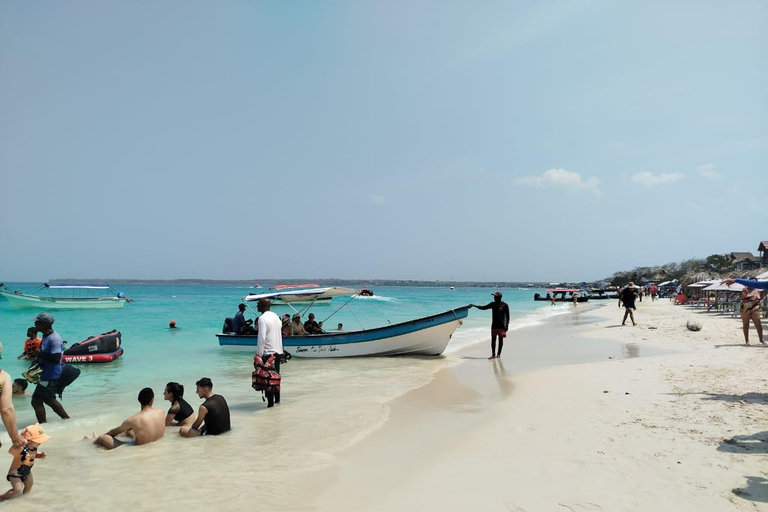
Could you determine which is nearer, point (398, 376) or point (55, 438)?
point (55, 438)

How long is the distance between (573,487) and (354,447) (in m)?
2.96

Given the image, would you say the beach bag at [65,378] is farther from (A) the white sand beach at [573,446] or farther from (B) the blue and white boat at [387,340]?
(B) the blue and white boat at [387,340]

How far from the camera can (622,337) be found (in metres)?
17.8

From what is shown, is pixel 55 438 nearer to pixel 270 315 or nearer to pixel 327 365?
pixel 270 315

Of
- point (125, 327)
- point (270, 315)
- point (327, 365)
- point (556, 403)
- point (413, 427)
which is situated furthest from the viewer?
point (125, 327)

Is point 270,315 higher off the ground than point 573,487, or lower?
higher

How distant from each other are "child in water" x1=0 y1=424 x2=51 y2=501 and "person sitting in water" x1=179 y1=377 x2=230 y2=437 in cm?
228

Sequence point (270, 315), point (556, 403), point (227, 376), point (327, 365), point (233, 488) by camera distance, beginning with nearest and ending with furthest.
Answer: point (233, 488)
point (556, 403)
point (270, 315)
point (227, 376)
point (327, 365)

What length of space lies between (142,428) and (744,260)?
7097 cm

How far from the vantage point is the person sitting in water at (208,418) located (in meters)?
7.32

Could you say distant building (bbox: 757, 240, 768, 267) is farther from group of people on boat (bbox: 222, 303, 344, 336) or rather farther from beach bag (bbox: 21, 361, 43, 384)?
beach bag (bbox: 21, 361, 43, 384)

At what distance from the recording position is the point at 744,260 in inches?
2329

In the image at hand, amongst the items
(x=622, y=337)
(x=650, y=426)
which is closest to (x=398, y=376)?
(x=650, y=426)

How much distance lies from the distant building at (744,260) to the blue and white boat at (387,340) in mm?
56880
